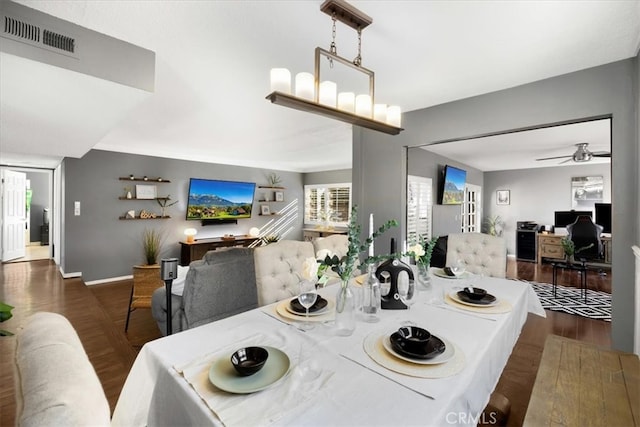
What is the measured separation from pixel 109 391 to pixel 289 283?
1487 mm

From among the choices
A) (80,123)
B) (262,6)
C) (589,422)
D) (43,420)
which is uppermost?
(262,6)

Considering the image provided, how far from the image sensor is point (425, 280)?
1.86 m

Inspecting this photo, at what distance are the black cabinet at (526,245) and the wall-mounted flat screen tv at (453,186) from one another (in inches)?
70.3

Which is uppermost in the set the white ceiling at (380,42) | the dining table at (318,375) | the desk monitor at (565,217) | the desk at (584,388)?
the white ceiling at (380,42)

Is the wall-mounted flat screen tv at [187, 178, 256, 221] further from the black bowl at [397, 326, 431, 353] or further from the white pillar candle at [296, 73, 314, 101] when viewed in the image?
the black bowl at [397, 326, 431, 353]

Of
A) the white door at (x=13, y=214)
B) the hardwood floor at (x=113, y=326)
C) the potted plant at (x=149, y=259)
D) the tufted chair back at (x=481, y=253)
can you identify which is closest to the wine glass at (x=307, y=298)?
the hardwood floor at (x=113, y=326)

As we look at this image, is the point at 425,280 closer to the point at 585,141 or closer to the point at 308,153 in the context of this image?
the point at 585,141

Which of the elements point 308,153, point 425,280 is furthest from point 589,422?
point 308,153

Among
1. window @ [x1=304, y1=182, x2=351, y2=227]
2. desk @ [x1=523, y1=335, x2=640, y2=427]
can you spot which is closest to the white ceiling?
desk @ [x1=523, y1=335, x2=640, y2=427]

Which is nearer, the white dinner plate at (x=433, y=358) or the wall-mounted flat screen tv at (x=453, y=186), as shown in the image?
the white dinner plate at (x=433, y=358)

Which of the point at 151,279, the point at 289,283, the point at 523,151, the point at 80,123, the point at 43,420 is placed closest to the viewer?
the point at 43,420

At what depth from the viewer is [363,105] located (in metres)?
1.78

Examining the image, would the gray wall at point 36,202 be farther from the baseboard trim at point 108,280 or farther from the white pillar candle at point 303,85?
the white pillar candle at point 303,85

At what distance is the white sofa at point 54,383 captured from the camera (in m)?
0.48
